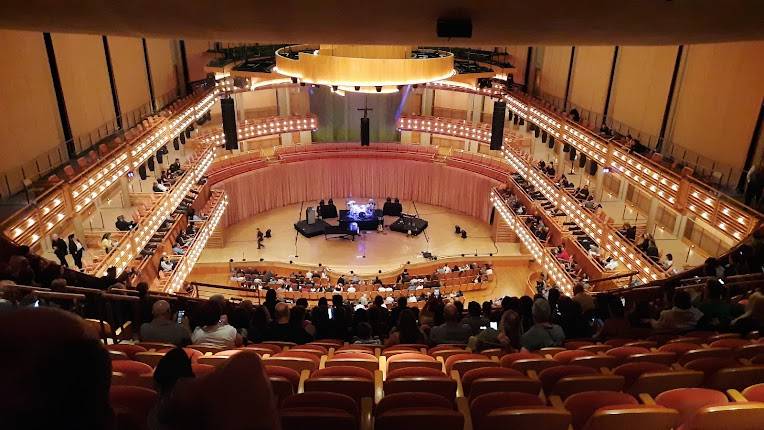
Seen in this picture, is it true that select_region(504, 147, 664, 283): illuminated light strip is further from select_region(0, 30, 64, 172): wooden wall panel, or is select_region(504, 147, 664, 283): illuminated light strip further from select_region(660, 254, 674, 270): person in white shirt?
select_region(0, 30, 64, 172): wooden wall panel

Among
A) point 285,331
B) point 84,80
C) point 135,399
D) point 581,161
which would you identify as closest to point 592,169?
point 581,161

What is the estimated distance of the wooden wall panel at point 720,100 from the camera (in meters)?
11.8

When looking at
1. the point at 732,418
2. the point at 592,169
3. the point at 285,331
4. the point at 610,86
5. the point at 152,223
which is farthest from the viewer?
the point at 592,169

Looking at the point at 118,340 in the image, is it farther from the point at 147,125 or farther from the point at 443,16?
the point at 147,125

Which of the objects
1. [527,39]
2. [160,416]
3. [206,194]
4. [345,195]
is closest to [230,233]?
[206,194]

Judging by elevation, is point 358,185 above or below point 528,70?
below

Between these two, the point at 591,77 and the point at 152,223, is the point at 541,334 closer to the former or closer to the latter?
the point at 152,223

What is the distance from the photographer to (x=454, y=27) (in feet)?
15.3

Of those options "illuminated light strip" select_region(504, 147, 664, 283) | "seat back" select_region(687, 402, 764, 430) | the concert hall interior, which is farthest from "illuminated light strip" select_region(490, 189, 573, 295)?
"seat back" select_region(687, 402, 764, 430)

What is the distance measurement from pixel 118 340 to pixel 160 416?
6.90 metres

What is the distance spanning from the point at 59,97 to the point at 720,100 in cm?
1695

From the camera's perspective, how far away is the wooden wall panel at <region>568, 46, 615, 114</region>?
18.5 m

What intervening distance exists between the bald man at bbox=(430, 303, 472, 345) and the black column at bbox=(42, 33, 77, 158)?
11.5m

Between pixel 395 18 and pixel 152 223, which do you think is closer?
pixel 395 18
